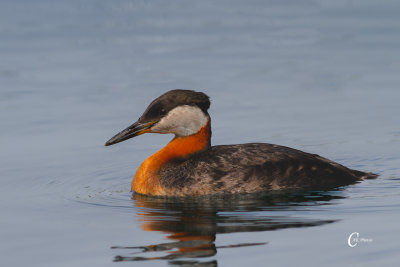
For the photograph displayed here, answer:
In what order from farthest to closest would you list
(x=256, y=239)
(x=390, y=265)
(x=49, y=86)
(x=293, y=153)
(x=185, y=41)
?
(x=185, y=41)
(x=49, y=86)
(x=293, y=153)
(x=256, y=239)
(x=390, y=265)

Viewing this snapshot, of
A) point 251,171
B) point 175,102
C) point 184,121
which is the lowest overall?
point 251,171

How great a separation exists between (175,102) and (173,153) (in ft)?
2.35

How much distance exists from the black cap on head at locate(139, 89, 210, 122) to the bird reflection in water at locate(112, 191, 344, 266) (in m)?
1.11

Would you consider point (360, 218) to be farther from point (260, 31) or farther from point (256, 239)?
point (260, 31)

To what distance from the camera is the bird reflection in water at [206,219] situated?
9.49 metres

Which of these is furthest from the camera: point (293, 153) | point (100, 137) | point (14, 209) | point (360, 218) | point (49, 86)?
point (49, 86)

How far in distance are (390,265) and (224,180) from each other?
3.86 metres

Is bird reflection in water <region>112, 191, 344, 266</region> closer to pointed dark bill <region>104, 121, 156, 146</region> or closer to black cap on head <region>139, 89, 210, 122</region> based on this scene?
pointed dark bill <region>104, 121, 156, 146</region>

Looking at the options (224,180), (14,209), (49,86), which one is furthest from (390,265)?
(49,86)

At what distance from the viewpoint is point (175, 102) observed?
41.3 feet

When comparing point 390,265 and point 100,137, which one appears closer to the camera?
point 390,265

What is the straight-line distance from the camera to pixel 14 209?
11.7m

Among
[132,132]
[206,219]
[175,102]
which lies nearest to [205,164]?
[175,102]

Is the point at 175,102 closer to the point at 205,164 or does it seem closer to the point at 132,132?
the point at 132,132
